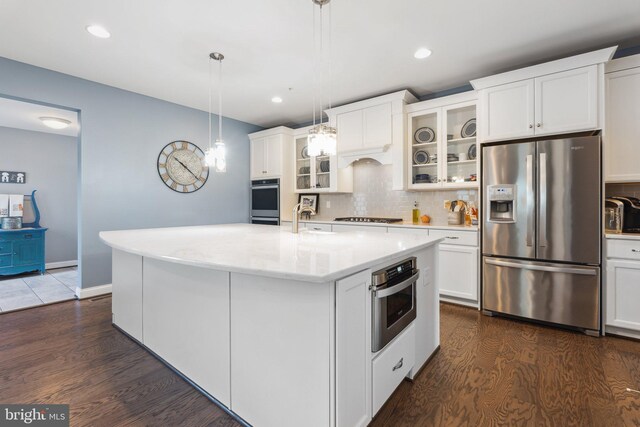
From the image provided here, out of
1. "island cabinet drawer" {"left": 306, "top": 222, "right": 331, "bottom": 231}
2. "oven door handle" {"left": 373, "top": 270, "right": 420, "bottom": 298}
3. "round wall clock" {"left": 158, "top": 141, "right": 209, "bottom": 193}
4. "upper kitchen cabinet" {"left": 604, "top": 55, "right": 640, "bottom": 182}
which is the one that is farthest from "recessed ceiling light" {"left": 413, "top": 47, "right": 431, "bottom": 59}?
"round wall clock" {"left": 158, "top": 141, "right": 209, "bottom": 193}

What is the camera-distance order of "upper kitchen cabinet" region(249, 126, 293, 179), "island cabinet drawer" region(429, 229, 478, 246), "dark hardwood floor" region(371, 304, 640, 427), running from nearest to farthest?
1. "dark hardwood floor" region(371, 304, 640, 427)
2. "island cabinet drawer" region(429, 229, 478, 246)
3. "upper kitchen cabinet" region(249, 126, 293, 179)

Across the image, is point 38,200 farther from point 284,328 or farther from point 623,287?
point 623,287

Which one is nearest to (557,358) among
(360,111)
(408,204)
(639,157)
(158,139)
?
(639,157)

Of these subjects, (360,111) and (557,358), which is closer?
(557,358)

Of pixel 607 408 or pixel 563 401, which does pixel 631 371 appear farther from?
pixel 563 401

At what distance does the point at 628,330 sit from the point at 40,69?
19.9 ft

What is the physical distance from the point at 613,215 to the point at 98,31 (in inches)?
183

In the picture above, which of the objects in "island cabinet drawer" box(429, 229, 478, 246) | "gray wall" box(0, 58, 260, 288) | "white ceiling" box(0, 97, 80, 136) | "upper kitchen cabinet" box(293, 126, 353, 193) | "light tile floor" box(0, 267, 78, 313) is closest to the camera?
"island cabinet drawer" box(429, 229, 478, 246)

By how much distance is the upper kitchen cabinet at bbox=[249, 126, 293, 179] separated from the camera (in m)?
4.98

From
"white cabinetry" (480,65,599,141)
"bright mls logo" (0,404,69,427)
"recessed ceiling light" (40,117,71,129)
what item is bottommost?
"bright mls logo" (0,404,69,427)

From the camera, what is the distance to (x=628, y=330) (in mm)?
2508

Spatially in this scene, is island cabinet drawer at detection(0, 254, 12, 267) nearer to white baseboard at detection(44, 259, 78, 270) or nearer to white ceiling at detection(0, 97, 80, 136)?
white baseboard at detection(44, 259, 78, 270)

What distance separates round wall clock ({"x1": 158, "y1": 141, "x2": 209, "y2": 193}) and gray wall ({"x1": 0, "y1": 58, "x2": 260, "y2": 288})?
80 mm

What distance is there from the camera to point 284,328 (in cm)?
136
